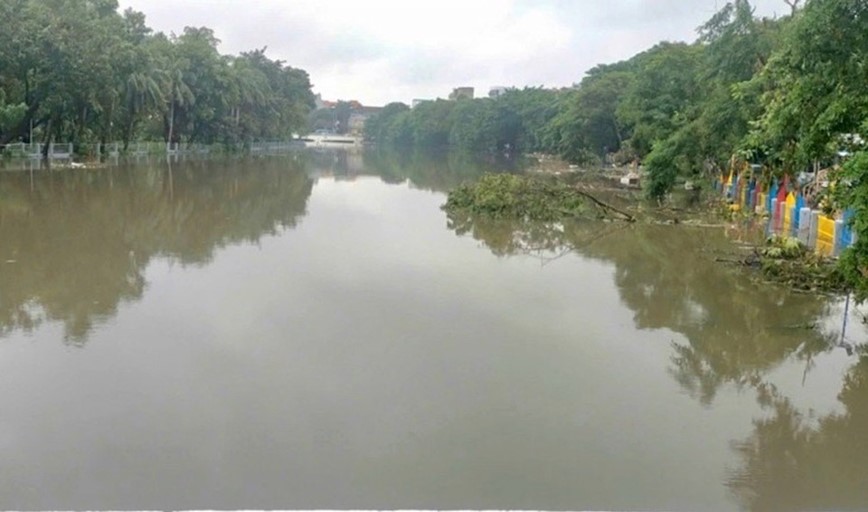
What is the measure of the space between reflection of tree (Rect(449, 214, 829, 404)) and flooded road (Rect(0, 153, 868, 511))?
0.21ft

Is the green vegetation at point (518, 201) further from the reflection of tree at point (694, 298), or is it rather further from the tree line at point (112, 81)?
the tree line at point (112, 81)

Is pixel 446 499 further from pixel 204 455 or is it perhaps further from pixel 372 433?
pixel 204 455

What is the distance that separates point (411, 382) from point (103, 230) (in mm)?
11206

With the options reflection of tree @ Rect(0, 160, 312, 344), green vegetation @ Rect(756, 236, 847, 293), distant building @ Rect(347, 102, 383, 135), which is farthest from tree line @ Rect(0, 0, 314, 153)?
distant building @ Rect(347, 102, 383, 135)

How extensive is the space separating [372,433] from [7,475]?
7.77 feet

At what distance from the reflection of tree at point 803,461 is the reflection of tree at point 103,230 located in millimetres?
6256

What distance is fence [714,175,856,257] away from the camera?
1573cm

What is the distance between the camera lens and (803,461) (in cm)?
594

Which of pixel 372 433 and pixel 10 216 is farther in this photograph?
pixel 10 216

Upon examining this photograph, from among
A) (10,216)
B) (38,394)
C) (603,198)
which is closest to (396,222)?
(10,216)

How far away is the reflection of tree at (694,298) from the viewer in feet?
28.3

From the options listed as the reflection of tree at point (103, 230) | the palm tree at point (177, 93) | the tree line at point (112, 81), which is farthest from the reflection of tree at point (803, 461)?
the palm tree at point (177, 93)

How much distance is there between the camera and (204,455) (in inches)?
219

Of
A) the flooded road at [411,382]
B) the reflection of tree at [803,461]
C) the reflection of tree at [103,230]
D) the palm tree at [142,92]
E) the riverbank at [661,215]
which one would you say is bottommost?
the reflection of tree at [803,461]
